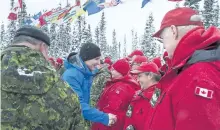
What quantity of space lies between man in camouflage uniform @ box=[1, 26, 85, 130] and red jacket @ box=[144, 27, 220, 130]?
2.88ft

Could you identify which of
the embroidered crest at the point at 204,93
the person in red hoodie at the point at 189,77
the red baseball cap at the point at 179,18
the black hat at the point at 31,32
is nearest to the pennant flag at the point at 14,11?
the black hat at the point at 31,32

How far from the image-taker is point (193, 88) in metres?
1.91

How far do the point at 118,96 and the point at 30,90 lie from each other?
3.03m

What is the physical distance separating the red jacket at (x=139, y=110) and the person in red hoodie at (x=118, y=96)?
486mm

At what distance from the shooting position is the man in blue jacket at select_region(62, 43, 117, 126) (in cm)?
446

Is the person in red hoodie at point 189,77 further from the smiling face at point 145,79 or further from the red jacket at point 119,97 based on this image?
the red jacket at point 119,97

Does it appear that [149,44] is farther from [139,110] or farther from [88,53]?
[139,110]

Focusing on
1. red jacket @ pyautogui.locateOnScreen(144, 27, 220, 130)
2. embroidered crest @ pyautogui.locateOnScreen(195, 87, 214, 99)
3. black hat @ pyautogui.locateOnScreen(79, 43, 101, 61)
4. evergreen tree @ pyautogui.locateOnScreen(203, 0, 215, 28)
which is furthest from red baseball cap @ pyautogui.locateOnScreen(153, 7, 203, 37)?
evergreen tree @ pyautogui.locateOnScreen(203, 0, 215, 28)

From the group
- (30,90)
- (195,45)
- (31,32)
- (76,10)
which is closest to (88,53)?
(31,32)

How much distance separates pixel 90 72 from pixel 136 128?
3.84 ft

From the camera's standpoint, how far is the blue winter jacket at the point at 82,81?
4.45 metres

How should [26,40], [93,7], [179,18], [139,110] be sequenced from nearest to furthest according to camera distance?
[179,18]
[26,40]
[139,110]
[93,7]

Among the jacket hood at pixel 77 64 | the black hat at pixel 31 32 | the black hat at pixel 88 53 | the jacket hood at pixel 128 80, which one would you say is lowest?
the jacket hood at pixel 128 80

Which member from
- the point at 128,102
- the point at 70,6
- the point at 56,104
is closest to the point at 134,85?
the point at 128,102
